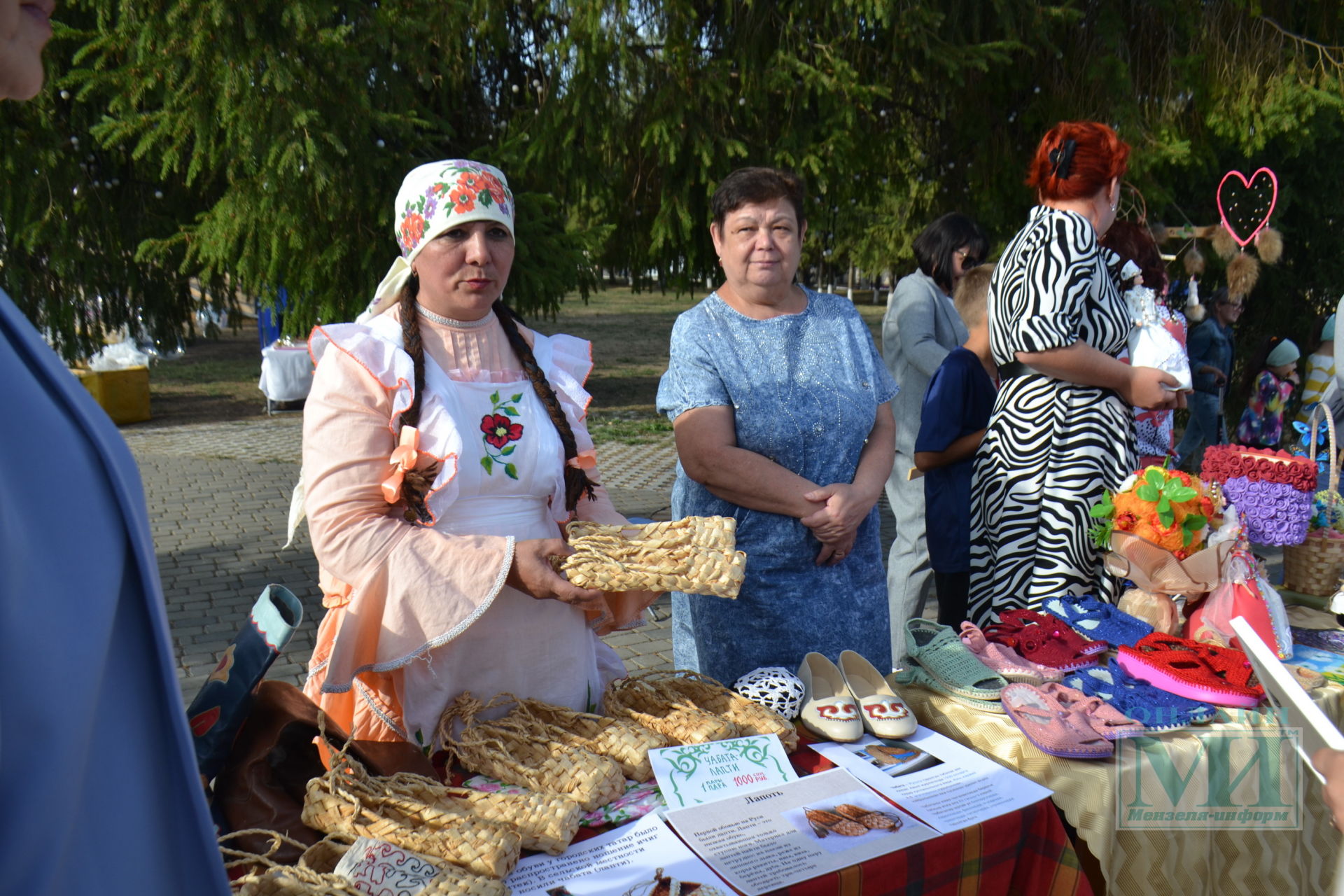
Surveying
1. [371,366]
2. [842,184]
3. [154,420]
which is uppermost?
[842,184]

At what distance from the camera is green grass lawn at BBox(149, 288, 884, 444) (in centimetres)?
1097

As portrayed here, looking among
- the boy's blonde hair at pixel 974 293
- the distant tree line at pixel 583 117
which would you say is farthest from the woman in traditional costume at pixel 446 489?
the distant tree line at pixel 583 117

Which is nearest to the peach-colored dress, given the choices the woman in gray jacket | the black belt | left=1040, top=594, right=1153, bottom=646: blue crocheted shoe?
left=1040, top=594, right=1153, bottom=646: blue crocheted shoe

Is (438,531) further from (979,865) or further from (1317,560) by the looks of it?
(1317,560)

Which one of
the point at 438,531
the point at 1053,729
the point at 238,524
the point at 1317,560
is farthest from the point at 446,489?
the point at 238,524

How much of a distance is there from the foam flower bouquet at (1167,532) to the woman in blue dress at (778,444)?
0.60 m

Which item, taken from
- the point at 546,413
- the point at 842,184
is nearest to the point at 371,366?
the point at 546,413

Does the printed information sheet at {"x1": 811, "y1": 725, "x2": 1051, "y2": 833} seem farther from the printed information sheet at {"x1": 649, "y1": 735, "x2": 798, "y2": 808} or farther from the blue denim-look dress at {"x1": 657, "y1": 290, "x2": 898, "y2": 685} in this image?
the blue denim-look dress at {"x1": 657, "y1": 290, "x2": 898, "y2": 685}

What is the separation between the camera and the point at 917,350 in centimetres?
411

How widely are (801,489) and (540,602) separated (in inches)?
29.3

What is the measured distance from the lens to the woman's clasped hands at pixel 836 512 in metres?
2.36

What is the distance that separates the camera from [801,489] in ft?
7.78

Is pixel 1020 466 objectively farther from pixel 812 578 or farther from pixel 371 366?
pixel 371 366

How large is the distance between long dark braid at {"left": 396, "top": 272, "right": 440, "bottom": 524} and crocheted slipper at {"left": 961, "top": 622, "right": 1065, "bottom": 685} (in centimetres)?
124
